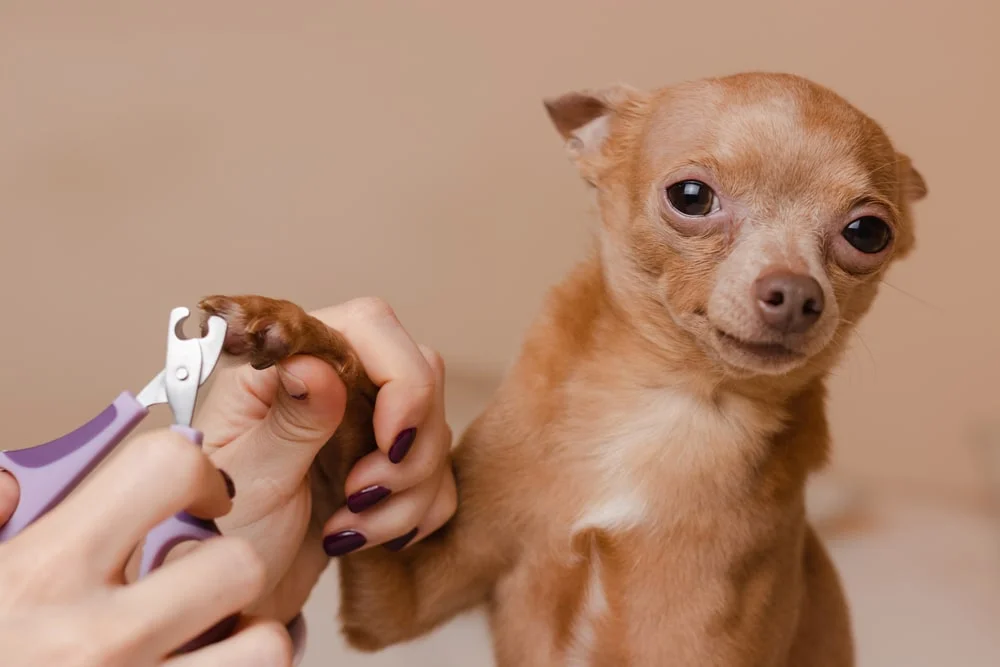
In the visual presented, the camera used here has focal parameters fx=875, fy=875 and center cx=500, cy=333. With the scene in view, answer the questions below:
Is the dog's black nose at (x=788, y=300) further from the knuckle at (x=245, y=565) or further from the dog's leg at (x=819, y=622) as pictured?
the dog's leg at (x=819, y=622)

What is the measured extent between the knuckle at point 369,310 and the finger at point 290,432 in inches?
5.3

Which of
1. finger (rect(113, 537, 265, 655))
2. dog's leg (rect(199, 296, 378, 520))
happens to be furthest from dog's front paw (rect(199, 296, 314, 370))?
finger (rect(113, 537, 265, 655))

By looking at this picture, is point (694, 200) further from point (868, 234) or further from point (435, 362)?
point (435, 362)

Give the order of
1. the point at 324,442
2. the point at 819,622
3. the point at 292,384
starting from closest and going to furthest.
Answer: the point at 292,384, the point at 324,442, the point at 819,622

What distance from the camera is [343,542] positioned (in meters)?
1.24

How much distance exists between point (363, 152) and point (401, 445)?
1.16 metres

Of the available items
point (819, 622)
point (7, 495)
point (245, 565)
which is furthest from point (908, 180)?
point (7, 495)

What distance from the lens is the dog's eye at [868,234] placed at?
1.31 meters

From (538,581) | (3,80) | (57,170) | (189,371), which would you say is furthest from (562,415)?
(3,80)

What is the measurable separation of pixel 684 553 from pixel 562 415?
11.3 inches

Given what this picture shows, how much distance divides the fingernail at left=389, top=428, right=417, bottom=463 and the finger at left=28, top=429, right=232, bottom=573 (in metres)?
0.40

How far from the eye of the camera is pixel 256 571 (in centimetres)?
78

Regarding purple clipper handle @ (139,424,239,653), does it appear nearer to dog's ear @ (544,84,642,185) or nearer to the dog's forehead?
the dog's forehead

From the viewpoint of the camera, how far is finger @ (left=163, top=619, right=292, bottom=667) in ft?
2.42
